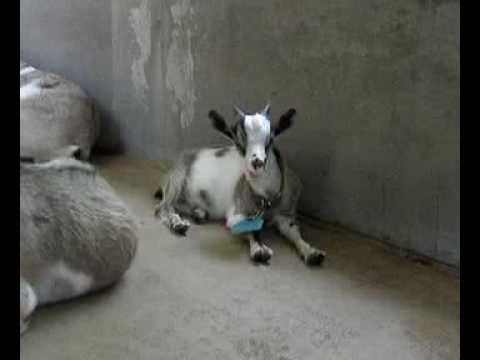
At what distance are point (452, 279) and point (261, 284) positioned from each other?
2.68 ft

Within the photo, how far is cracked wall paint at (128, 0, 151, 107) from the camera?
13.5 feet

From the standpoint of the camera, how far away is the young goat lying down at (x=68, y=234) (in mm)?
2309

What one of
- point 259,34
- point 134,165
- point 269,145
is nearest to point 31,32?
point 134,165

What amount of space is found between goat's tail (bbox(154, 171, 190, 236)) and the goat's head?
0.48 m

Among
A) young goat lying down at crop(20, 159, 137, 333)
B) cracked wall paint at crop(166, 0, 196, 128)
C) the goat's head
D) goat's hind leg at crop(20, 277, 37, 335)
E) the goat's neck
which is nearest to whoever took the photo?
goat's hind leg at crop(20, 277, 37, 335)

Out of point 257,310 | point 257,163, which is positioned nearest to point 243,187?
point 257,163

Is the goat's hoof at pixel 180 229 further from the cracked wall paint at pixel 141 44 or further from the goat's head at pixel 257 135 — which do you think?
the cracked wall paint at pixel 141 44

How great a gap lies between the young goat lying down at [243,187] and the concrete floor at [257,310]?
0.29 ft

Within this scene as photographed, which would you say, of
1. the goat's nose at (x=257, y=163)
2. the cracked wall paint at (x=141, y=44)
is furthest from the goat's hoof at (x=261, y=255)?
the cracked wall paint at (x=141, y=44)

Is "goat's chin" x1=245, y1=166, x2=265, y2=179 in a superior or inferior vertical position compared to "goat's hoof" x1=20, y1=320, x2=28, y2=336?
superior

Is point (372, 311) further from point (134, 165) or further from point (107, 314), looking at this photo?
point (134, 165)

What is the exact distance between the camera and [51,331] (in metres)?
2.30

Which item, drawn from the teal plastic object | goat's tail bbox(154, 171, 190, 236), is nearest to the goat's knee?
the teal plastic object

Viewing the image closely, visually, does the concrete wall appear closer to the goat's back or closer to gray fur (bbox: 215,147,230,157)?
gray fur (bbox: 215,147,230,157)
